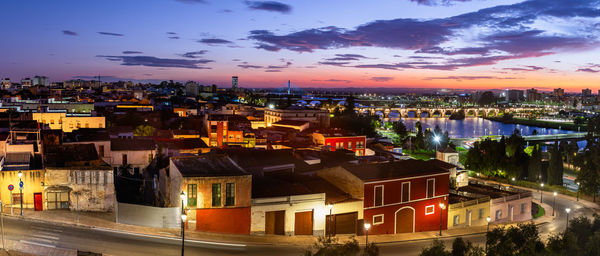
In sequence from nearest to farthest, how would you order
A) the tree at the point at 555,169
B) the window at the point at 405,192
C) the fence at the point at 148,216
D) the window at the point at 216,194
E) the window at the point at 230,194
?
the fence at the point at 148,216
the window at the point at 216,194
the window at the point at 230,194
the window at the point at 405,192
the tree at the point at 555,169

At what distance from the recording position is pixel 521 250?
49.4 ft

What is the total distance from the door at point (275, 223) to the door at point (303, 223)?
599 mm

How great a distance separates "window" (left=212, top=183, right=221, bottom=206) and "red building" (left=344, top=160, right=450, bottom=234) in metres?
6.41

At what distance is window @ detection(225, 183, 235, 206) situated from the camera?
56.0 ft

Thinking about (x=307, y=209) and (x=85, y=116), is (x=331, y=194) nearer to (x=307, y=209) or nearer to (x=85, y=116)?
(x=307, y=209)

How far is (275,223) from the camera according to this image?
710 inches

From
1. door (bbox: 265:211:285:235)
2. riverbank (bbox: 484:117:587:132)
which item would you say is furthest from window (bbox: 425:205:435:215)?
riverbank (bbox: 484:117:587:132)

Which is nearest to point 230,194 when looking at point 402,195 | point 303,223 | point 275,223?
point 275,223

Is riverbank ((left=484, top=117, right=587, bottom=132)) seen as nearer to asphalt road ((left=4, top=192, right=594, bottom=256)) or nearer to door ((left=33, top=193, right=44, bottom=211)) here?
asphalt road ((left=4, top=192, right=594, bottom=256))

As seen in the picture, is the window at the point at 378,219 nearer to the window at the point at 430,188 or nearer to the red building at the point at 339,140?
the window at the point at 430,188

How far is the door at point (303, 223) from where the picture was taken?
18.4m

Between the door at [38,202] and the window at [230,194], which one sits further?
the window at [230,194]

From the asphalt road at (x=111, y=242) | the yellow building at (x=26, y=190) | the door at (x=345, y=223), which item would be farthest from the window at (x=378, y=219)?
the yellow building at (x=26, y=190)

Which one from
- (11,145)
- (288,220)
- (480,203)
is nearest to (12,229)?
(11,145)
